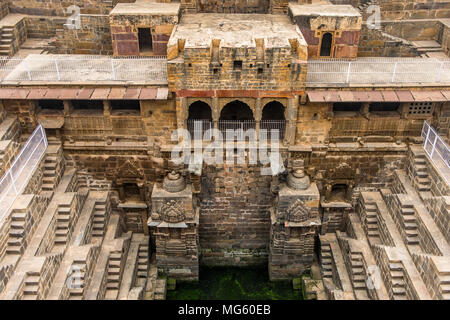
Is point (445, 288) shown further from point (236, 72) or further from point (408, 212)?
point (236, 72)

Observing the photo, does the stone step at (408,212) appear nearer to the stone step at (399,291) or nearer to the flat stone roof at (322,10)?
the stone step at (399,291)

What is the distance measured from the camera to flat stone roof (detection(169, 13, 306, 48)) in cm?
1659

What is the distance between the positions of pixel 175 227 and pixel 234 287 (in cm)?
403

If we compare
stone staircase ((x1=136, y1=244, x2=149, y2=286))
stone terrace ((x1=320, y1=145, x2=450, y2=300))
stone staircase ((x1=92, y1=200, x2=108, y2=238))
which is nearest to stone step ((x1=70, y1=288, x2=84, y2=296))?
stone staircase ((x1=92, y1=200, x2=108, y2=238))

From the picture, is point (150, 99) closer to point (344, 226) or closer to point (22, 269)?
point (22, 269)

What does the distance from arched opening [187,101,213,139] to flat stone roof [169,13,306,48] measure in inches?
129

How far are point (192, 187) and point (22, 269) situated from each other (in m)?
7.05

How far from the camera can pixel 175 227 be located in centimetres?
1789

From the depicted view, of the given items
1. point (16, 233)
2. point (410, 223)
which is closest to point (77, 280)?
point (16, 233)

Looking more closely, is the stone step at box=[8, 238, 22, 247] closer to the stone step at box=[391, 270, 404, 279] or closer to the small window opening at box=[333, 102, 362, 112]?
the stone step at box=[391, 270, 404, 279]

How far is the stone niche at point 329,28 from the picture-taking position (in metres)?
18.2

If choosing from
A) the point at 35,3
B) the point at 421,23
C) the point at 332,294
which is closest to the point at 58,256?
the point at 332,294

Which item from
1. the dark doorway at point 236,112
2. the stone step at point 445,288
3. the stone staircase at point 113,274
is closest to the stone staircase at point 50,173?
the stone staircase at point 113,274

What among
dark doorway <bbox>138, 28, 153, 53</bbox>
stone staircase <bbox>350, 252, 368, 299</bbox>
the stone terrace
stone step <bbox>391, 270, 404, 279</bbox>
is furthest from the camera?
dark doorway <bbox>138, 28, 153, 53</bbox>
